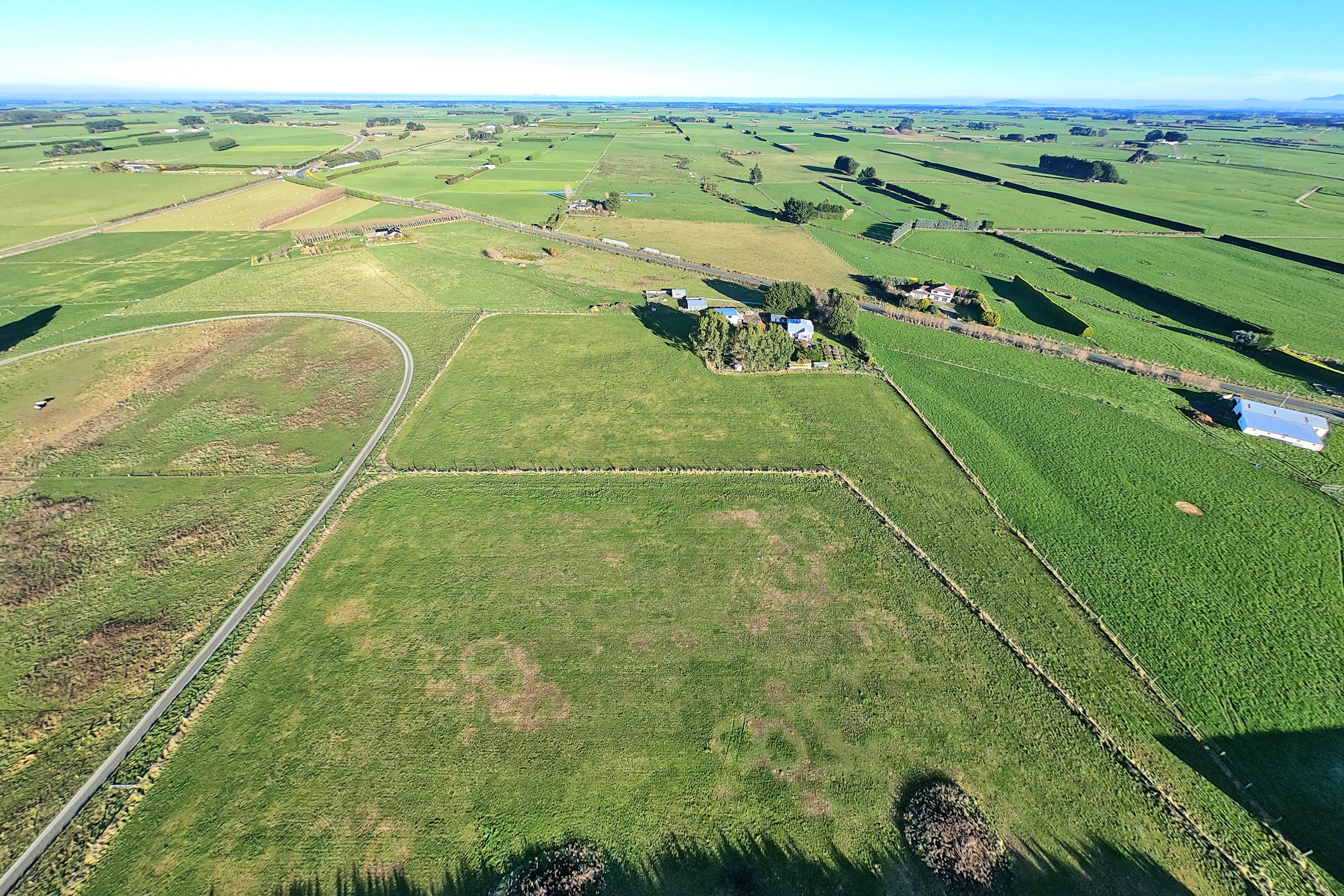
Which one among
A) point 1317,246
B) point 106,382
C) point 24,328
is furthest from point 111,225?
point 1317,246

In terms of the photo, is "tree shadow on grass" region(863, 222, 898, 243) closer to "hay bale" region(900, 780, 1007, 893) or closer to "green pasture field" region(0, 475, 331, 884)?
"hay bale" region(900, 780, 1007, 893)

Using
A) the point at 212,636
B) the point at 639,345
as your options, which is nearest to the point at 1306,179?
the point at 639,345

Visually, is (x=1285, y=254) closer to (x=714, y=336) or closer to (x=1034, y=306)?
(x=1034, y=306)

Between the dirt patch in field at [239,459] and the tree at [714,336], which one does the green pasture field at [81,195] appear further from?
the tree at [714,336]

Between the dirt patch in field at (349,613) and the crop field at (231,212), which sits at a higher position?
the crop field at (231,212)

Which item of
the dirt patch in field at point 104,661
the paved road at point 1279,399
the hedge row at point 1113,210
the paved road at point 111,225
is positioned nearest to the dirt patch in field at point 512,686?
the dirt patch in field at point 104,661

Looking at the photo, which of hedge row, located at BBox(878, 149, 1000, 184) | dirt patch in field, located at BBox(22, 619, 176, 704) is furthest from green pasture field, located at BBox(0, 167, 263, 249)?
hedge row, located at BBox(878, 149, 1000, 184)
